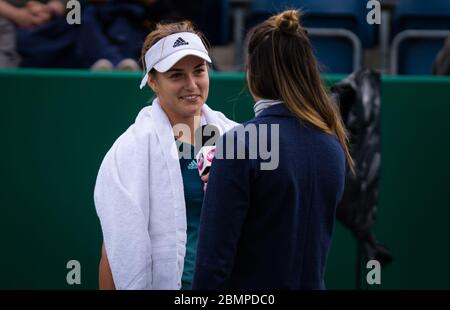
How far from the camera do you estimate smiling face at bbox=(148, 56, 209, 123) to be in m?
3.34

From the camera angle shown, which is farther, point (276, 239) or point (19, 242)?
point (19, 242)

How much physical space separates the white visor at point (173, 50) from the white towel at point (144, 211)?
0.23 metres

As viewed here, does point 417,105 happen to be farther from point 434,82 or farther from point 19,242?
point 19,242

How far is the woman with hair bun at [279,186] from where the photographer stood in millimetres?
2639

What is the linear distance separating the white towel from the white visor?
235mm

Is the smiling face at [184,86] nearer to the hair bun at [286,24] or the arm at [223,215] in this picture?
the hair bun at [286,24]

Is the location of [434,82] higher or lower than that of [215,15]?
lower

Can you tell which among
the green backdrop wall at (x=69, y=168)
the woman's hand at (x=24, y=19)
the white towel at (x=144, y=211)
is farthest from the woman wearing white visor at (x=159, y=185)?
the woman's hand at (x=24, y=19)

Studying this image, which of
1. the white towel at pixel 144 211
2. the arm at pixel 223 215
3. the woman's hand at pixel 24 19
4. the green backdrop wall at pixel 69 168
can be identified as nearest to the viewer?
the arm at pixel 223 215
